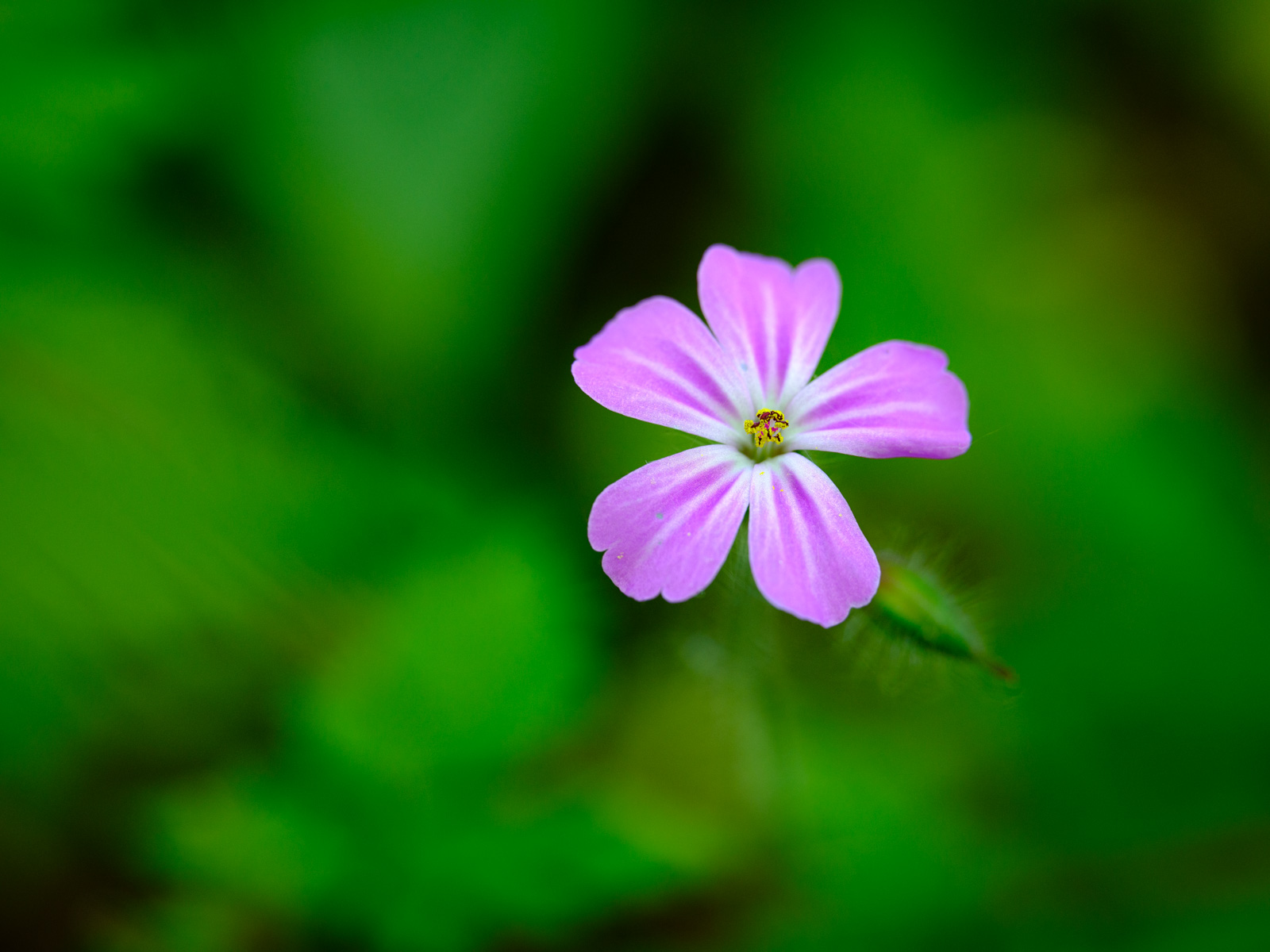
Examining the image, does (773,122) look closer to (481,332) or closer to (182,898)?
(481,332)

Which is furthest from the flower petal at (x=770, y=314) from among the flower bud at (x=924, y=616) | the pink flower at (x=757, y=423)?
the flower bud at (x=924, y=616)

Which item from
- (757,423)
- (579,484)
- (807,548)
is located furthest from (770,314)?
(579,484)

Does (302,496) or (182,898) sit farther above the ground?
(302,496)

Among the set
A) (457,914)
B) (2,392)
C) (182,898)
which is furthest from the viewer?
(2,392)

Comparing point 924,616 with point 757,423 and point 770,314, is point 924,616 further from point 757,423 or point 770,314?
point 770,314

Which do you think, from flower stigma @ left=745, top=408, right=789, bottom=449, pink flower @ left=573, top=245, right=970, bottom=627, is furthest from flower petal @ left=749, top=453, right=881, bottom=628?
flower stigma @ left=745, top=408, right=789, bottom=449

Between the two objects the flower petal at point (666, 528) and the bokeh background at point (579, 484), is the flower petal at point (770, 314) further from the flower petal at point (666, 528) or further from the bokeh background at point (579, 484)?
the bokeh background at point (579, 484)

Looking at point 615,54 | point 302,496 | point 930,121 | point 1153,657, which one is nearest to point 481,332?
point 302,496
